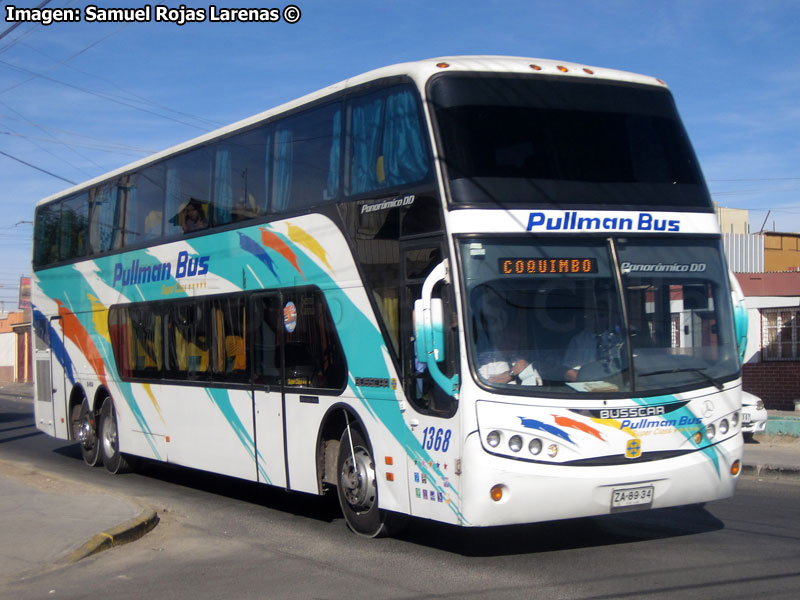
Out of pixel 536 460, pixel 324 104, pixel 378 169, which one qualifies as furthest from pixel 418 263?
pixel 324 104

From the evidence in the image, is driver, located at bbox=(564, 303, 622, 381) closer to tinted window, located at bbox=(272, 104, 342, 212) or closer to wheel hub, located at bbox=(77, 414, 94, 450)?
tinted window, located at bbox=(272, 104, 342, 212)

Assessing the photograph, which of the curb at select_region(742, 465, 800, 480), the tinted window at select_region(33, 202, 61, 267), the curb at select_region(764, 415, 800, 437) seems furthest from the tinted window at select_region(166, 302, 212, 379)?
the curb at select_region(764, 415, 800, 437)

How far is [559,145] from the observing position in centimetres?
843

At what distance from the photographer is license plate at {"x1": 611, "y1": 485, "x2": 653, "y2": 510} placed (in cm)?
777

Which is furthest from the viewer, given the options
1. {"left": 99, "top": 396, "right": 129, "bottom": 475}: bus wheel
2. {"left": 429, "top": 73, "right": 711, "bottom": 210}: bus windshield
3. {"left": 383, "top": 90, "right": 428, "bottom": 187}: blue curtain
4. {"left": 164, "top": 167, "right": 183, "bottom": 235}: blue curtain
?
{"left": 99, "top": 396, "right": 129, "bottom": 475}: bus wheel

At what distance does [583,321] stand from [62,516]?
6.15 meters

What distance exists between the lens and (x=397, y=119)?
886 centimetres


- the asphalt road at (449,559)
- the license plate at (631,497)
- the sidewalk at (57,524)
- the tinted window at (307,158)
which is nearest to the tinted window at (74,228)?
the sidewalk at (57,524)

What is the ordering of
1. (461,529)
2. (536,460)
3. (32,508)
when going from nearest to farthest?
1. (536,460)
2. (461,529)
3. (32,508)

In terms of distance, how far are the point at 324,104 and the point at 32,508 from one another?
5.64 metres

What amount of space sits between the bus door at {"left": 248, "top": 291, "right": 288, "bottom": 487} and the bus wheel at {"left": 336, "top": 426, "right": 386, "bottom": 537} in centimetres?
124

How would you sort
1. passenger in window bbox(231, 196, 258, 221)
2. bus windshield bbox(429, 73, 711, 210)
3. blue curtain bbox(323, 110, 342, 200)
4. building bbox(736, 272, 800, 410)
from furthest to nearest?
building bbox(736, 272, 800, 410) < passenger in window bbox(231, 196, 258, 221) < blue curtain bbox(323, 110, 342, 200) < bus windshield bbox(429, 73, 711, 210)

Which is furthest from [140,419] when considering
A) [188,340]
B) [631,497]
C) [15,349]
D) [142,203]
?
[15,349]

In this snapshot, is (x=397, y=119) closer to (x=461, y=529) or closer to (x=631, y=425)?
(x=631, y=425)
